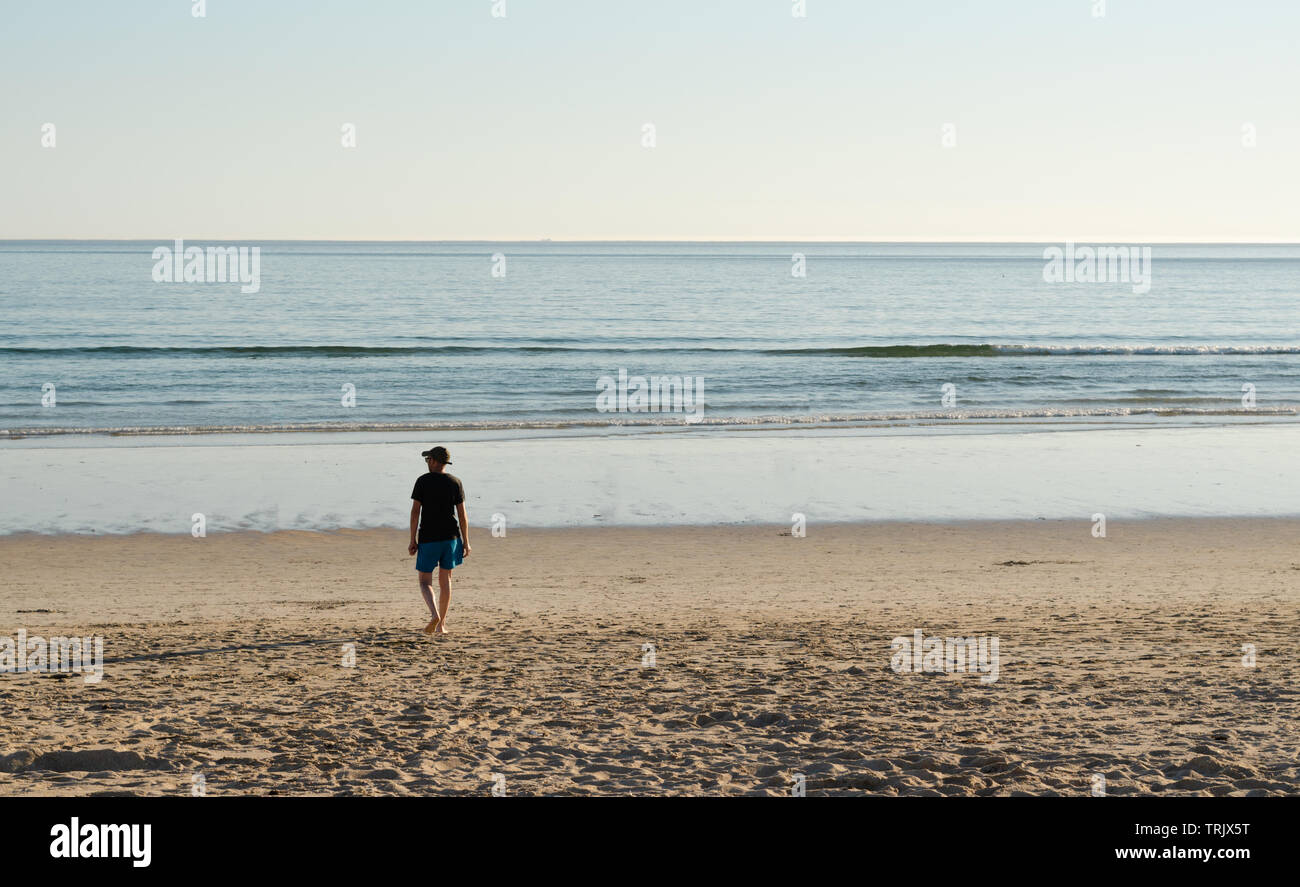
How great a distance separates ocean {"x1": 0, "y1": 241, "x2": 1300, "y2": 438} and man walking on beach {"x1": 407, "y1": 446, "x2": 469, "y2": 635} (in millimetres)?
16331

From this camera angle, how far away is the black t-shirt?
31.1 ft

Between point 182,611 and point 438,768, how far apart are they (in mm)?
5419

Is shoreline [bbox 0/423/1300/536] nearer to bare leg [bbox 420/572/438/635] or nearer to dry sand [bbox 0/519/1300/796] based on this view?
dry sand [bbox 0/519/1300/796]

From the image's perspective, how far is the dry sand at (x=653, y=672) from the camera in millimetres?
6070

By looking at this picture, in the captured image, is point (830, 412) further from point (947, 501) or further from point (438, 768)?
point (438, 768)

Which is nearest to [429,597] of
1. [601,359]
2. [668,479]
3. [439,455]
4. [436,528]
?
[436,528]

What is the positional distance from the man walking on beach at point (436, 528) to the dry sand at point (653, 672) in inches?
14.6

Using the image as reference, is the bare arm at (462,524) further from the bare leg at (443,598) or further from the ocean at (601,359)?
the ocean at (601,359)

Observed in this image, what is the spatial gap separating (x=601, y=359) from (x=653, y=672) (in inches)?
1326

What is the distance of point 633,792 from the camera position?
577 centimetres

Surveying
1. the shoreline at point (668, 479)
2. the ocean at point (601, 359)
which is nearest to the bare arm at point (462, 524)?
the shoreline at point (668, 479)

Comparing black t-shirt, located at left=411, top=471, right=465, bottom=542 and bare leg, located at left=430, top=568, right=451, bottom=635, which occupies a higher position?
black t-shirt, located at left=411, top=471, right=465, bottom=542

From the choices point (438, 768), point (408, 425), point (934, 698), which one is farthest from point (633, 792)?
point (408, 425)

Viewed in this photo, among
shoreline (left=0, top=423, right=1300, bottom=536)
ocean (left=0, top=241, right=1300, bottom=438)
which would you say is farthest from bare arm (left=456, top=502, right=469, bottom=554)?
ocean (left=0, top=241, right=1300, bottom=438)
